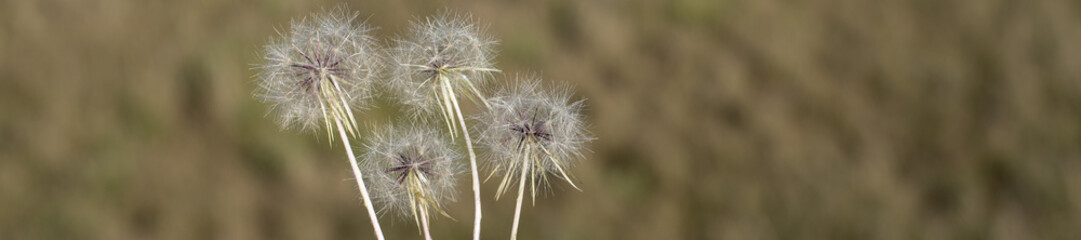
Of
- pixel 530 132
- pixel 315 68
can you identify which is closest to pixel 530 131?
pixel 530 132

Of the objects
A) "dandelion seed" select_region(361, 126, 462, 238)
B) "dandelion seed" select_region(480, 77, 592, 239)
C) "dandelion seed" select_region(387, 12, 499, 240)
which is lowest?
"dandelion seed" select_region(361, 126, 462, 238)

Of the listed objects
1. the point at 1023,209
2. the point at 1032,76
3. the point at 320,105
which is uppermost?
the point at 1032,76

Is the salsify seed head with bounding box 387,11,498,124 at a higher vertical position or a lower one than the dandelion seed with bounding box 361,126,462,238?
higher

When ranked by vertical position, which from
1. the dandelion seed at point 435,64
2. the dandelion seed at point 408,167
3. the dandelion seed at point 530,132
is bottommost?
the dandelion seed at point 408,167

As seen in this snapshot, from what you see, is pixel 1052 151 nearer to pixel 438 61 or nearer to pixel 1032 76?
pixel 1032 76

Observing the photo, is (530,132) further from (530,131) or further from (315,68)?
(315,68)

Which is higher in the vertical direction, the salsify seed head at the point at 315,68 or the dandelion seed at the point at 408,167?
the salsify seed head at the point at 315,68

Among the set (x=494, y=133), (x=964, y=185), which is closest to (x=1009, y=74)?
(x=964, y=185)
